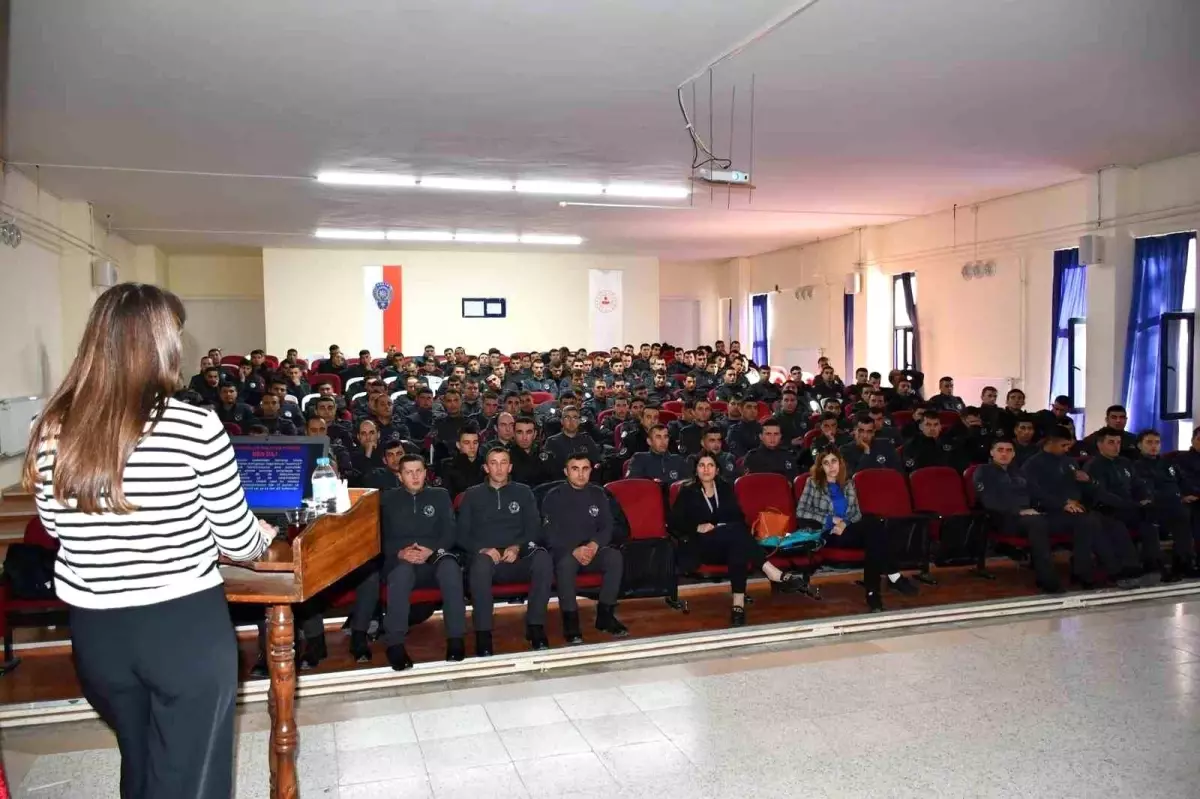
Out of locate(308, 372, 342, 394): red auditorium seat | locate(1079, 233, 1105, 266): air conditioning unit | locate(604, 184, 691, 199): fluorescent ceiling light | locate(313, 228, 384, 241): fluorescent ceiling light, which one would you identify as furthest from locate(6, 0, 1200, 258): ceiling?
locate(313, 228, 384, 241): fluorescent ceiling light

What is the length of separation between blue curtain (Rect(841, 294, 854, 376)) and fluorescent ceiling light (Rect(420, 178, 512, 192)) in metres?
7.41

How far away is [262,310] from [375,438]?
486 inches

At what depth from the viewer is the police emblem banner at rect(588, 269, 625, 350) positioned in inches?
707

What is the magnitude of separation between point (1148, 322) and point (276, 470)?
983 centimetres

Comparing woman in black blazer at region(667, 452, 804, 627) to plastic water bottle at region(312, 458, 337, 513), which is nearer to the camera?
plastic water bottle at region(312, 458, 337, 513)

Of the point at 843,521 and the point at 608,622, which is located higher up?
the point at 843,521

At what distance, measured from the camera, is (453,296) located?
17.0 metres

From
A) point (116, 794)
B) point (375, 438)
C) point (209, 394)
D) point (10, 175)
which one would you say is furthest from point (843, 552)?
point (10, 175)

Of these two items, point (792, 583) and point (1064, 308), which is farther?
point (1064, 308)

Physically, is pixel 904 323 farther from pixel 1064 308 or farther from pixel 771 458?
pixel 771 458

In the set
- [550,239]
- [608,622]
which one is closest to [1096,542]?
[608,622]


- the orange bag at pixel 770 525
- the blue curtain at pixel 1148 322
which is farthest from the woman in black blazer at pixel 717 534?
the blue curtain at pixel 1148 322

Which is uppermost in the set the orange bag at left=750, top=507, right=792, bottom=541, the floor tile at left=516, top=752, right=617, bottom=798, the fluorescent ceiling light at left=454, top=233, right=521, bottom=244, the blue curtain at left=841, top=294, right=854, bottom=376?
the fluorescent ceiling light at left=454, top=233, right=521, bottom=244

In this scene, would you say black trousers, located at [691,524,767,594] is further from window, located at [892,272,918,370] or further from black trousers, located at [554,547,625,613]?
window, located at [892,272,918,370]
